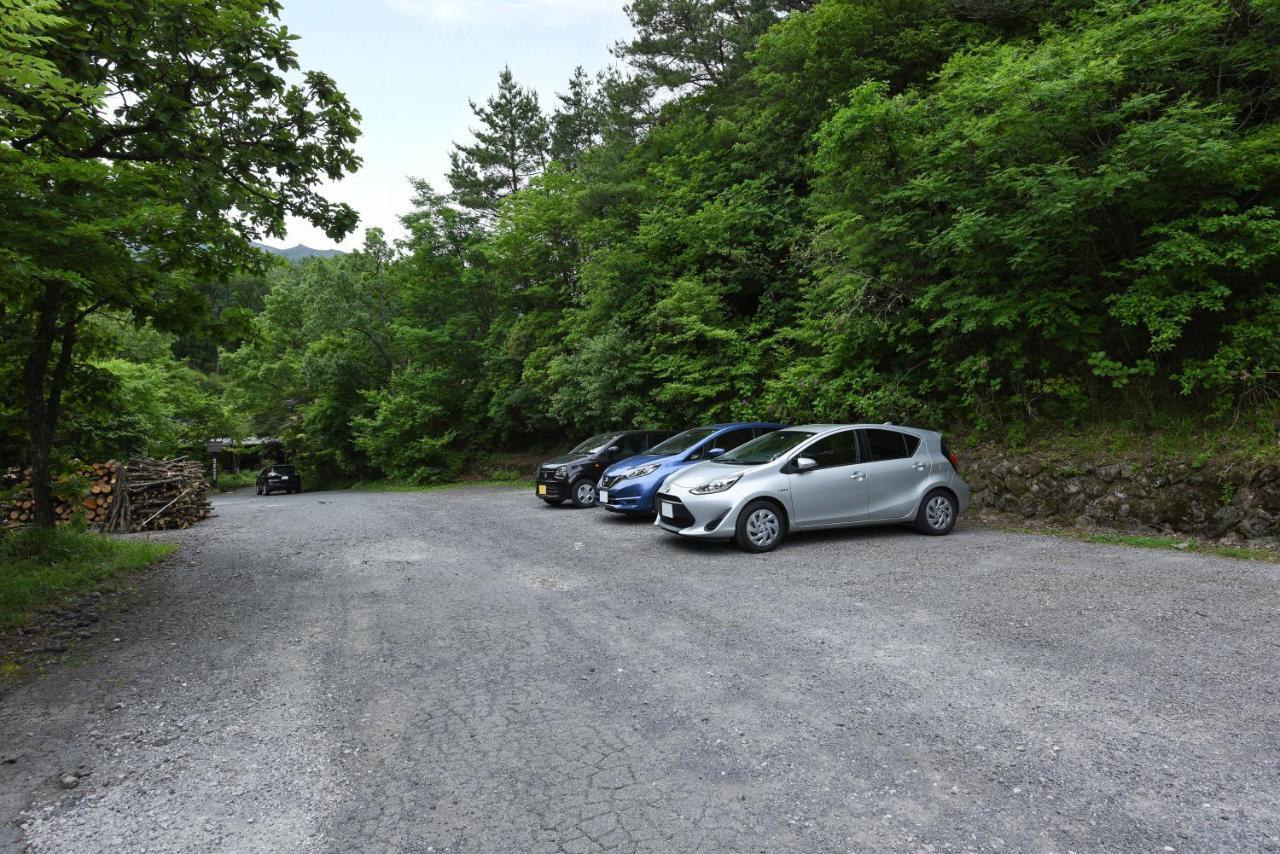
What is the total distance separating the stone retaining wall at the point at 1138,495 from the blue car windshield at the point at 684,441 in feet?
14.5

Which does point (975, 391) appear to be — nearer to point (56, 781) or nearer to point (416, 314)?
point (56, 781)

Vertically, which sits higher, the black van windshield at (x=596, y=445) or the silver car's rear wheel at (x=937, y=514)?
the black van windshield at (x=596, y=445)

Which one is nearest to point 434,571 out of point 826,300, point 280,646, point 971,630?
point 280,646

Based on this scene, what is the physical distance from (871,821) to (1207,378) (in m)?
8.69

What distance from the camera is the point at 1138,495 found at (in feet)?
26.7

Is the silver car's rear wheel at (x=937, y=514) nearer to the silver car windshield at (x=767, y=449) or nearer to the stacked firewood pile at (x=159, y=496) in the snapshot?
the silver car windshield at (x=767, y=449)

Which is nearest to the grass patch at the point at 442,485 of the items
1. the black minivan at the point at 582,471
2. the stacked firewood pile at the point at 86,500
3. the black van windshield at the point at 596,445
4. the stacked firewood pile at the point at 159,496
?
the black van windshield at the point at 596,445

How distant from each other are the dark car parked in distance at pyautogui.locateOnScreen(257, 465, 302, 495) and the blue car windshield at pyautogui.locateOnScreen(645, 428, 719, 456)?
24925 mm

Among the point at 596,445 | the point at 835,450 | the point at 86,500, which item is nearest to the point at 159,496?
the point at 86,500

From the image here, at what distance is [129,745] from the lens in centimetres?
321

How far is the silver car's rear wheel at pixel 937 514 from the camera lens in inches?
330

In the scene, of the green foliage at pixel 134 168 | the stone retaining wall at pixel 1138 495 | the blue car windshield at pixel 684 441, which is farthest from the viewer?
the blue car windshield at pixel 684 441

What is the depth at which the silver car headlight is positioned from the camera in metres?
7.59

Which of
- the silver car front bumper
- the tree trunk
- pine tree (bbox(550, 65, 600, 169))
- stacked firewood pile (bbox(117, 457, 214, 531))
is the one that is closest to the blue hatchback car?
the silver car front bumper
